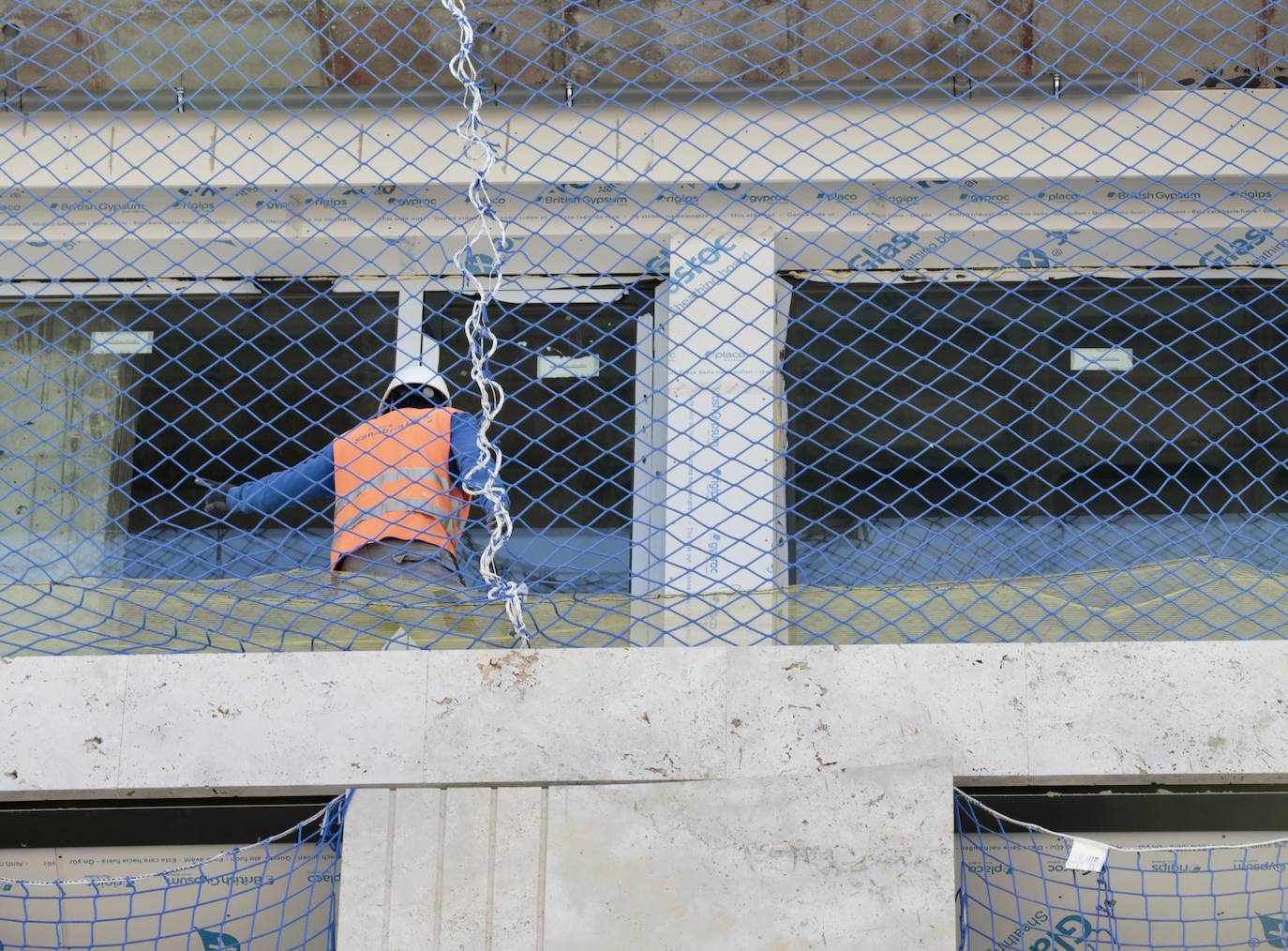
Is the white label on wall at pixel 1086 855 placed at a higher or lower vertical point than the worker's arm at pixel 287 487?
lower

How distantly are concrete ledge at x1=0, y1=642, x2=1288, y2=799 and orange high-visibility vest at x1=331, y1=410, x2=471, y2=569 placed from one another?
901 mm

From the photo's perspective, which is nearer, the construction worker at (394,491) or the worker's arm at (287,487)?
the construction worker at (394,491)

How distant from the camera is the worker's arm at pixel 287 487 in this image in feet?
12.7

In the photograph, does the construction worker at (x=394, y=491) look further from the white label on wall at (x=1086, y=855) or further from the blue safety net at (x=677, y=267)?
the white label on wall at (x=1086, y=855)

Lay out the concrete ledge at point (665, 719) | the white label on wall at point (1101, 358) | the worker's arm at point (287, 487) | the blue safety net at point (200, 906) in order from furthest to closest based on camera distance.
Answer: the white label on wall at point (1101, 358) → the worker's arm at point (287, 487) → the blue safety net at point (200, 906) → the concrete ledge at point (665, 719)

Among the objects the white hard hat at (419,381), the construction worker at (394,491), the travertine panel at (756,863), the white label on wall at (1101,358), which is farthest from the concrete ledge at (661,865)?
the white label on wall at (1101,358)

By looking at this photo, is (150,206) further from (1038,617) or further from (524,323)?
(1038,617)

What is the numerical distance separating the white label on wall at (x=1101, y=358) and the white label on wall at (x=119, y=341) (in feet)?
10.6

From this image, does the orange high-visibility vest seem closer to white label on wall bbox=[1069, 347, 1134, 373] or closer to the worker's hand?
the worker's hand

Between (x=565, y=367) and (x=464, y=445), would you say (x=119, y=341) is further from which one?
(x=464, y=445)

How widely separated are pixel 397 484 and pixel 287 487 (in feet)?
1.12

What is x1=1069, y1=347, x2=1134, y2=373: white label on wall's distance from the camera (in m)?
5.01

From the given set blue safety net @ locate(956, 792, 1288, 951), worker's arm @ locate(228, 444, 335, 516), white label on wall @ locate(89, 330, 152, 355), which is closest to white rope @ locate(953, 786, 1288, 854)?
blue safety net @ locate(956, 792, 1288, 951)

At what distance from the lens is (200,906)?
2.96m
